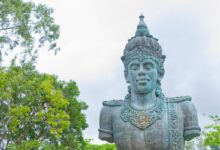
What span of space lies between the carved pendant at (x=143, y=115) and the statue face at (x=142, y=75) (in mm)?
279

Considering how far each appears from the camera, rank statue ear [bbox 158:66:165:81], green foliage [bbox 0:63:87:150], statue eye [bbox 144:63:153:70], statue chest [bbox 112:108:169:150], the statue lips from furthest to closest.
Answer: green foliage [bbox 0:63:87:150] → statue ear [bbox 158:66:165:81] → statue eye [bbox 144:63:153:70] → the statue lips → statue chest [bbox 112:108:169:150]

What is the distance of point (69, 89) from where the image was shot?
31875mm

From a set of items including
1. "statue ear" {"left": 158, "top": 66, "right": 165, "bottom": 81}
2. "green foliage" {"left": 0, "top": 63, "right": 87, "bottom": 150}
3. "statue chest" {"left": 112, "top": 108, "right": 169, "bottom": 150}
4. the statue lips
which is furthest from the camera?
"green foliage" {"left": 0, "top": 63, "right": 87, "bottom": 150}

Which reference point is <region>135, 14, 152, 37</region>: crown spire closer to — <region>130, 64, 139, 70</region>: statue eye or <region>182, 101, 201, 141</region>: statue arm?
<region>130, 64, 139, 70</region>: statue eye

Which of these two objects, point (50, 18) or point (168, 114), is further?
point (50, 18)

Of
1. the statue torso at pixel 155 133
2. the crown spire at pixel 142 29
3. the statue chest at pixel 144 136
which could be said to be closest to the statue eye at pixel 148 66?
the crown spire at pixel 142 29

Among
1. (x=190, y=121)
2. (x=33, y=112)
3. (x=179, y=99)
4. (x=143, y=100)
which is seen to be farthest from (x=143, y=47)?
(x=33, y=112)

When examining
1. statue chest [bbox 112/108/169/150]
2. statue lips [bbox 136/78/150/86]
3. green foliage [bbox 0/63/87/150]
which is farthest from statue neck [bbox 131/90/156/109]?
green foliage [bbox 0/63/87/150]

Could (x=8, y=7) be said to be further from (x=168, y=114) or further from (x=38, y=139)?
(x=168, y=114)

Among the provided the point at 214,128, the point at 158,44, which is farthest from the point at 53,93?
the point at 158,44

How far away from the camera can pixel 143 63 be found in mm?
7746

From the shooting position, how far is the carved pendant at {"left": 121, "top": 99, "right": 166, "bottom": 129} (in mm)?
7508

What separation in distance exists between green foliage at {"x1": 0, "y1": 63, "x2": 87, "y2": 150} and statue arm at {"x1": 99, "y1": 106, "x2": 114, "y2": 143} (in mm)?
17050

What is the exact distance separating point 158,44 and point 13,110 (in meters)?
19.0
